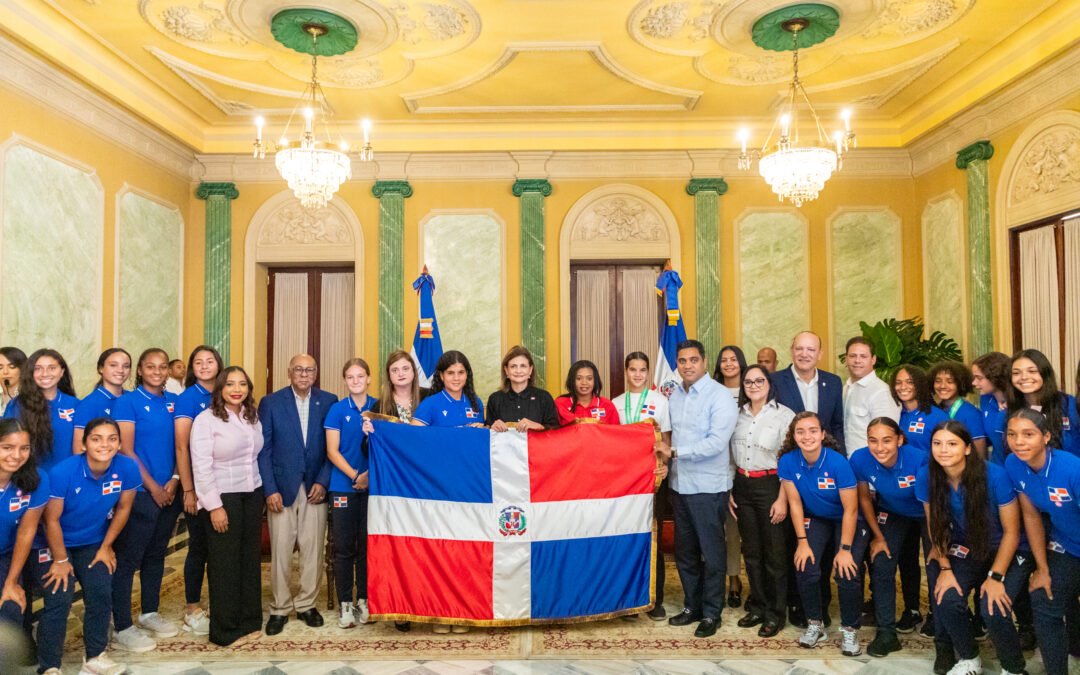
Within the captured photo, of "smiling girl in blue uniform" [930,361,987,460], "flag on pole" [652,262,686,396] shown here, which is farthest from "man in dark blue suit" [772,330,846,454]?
"flag on pole" [652,262,686,396]

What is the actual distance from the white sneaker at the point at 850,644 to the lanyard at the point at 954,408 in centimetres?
140

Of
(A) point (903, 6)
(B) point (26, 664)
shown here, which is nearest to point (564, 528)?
(B) point (26, 664)

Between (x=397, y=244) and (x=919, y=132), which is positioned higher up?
(x=919, y=132)

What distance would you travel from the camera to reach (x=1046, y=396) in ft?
12.0

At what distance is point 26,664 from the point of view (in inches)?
126

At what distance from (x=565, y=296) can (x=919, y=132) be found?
3917 mm

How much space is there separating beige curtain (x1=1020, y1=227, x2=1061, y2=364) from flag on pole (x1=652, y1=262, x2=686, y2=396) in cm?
287

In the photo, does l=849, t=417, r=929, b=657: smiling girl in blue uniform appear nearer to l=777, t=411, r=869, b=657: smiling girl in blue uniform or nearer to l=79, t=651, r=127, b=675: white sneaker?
l=777, t=411, r=869, b=657: smiling girl in blue uniform

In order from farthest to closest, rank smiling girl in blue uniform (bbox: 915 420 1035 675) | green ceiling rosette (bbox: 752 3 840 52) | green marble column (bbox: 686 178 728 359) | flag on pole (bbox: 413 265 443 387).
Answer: green marble column (bbox: 686 178 728 359) < flag on pole (bbox: 413 265 443 387) < green ceiling rosette (bbox: 752 3 840 52) < smiling girl in blue uniform (bbox: 915 420 1035 675)

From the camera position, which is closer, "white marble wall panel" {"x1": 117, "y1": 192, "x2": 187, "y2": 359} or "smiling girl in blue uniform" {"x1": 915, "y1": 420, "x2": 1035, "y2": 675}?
"smiling girl in blue uniform" {"x1": 915, "y1": 420, "x2": 1035, "y2": 675}

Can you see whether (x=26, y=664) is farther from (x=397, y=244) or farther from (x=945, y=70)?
(x=945, y=70)

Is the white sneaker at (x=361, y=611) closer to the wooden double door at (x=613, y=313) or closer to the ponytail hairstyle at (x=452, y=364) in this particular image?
the ponytail hairstyle at (x=452, y=364)

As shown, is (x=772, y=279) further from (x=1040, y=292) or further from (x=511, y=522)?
(x=511, y=522)

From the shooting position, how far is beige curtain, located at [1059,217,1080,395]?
533 cm
